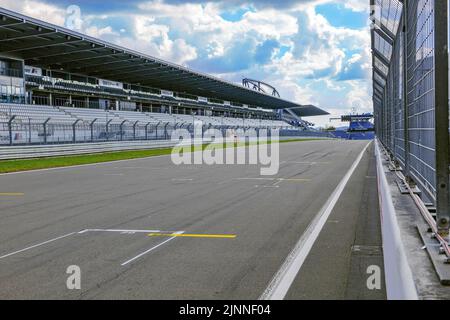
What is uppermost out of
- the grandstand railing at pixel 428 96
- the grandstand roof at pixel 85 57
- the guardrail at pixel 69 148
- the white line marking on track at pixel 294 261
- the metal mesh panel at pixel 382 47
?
the grandstand roof at pixel 85 57

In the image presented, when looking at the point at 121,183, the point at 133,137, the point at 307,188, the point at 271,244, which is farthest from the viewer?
the point at 133,137

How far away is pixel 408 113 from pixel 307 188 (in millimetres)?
5596

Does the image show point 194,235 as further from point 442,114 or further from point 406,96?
point 442,114

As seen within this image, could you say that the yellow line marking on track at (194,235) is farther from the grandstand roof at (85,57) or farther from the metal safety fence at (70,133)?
the grandstand roof at (85,57)

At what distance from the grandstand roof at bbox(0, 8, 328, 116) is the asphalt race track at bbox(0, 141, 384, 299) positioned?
2733 cm

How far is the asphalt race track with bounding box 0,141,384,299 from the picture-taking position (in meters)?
4.96

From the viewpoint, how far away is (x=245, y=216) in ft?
30.1

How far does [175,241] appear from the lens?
7.14 meters

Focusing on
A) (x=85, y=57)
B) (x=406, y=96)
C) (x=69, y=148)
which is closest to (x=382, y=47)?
(x=406, y=96)

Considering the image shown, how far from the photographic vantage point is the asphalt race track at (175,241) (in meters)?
4.96

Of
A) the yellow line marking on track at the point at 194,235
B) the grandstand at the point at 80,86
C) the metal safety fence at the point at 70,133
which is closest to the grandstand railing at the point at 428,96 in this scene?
the yellow line marking on track at the point at 194,235

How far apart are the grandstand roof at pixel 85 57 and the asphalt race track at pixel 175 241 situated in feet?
89.7
